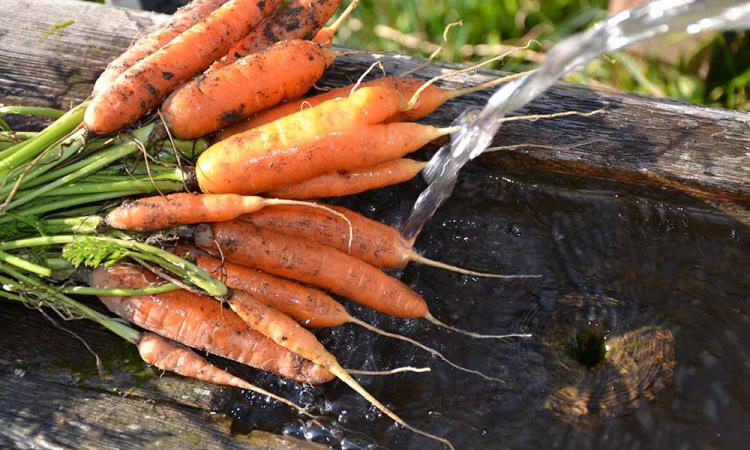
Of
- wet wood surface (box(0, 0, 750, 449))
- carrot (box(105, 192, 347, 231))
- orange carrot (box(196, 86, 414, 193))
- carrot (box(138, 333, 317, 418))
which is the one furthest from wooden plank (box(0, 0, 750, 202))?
carrot (box(138, 333, 317, 418))

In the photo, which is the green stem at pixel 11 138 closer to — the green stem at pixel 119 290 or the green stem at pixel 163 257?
the green stem at pixel 163 257

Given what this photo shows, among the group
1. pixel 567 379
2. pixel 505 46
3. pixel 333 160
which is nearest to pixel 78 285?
pixel 333 160

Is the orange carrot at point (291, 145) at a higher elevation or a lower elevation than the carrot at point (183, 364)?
higher

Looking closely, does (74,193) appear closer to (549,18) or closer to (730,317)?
(730,317)

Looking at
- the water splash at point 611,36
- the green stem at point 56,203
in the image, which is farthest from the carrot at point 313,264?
the water splash at point 611,36

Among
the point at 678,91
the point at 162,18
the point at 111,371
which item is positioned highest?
the point at 678,91

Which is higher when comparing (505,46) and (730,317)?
(505,46)
